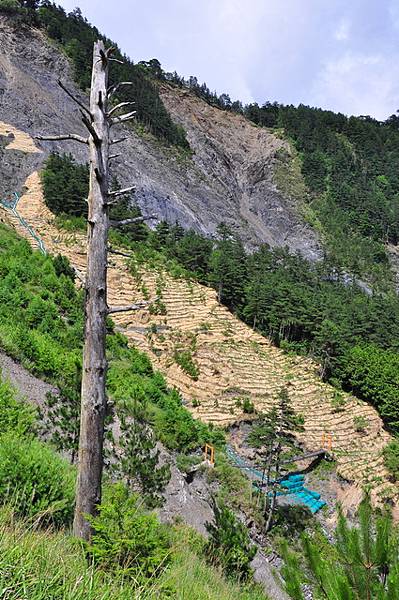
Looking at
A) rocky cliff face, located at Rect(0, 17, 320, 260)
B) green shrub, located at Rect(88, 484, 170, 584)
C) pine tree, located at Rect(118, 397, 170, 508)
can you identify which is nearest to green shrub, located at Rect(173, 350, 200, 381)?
pine tree, located at Rect(118, 397, 170, 508)

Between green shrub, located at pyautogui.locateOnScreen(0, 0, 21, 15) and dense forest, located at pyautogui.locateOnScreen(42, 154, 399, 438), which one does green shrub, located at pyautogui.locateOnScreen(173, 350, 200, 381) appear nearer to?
dense forest, located at pyautogui.locateOnScreen(42, 154, 399, 438)

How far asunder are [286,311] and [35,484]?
2641cm

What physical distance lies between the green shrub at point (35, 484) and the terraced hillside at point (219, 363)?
13.1 meters

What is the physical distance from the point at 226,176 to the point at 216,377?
2035 inches

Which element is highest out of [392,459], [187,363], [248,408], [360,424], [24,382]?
[24,382]

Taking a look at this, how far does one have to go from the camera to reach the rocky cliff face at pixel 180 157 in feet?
138

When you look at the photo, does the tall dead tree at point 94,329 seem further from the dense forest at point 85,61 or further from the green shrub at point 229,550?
the dense forest at point 85,61

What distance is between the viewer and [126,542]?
135 inches

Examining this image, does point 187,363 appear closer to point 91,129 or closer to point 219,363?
point 219,363

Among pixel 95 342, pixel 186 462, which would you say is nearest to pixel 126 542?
pixel 95 342

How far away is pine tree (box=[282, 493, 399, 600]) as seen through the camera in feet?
9.14

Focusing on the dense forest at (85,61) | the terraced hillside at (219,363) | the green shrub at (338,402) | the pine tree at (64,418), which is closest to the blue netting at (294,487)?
the terraced hillside at (219,363)

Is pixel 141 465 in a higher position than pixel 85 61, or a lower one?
lower

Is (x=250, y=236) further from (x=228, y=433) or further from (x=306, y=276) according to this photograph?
(x=228, y=433)
